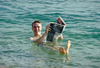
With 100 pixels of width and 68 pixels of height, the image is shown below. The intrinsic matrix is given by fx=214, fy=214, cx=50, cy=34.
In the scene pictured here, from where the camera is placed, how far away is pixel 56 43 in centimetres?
756

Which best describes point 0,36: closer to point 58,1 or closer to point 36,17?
point 36,17

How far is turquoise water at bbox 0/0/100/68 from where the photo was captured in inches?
238

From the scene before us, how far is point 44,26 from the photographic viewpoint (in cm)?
1016

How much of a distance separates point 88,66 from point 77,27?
4.39 metres

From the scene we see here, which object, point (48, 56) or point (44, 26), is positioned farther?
point (44, 26)

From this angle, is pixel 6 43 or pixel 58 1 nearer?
pixel 6 43

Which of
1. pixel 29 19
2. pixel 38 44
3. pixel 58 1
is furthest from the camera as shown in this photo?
pixel 58 1

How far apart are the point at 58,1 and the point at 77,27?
21.6 feet

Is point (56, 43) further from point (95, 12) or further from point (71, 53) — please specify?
point (95, 12)

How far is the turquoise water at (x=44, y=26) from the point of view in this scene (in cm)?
605

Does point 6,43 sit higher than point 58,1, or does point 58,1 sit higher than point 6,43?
point 58,1

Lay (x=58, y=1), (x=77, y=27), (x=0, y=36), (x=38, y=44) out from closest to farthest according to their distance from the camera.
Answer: (x=38, y=44) < (x=0, y=36) < (x=77, y=27) < (x=58, y=1)

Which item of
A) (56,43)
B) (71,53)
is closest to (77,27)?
(56,43)

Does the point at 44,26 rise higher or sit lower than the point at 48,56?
higher
